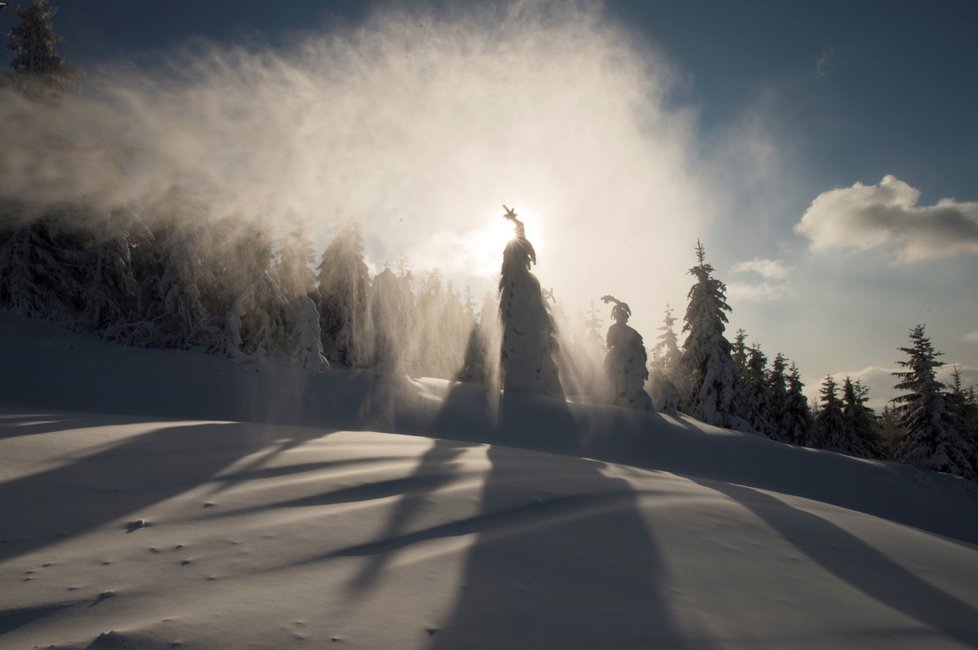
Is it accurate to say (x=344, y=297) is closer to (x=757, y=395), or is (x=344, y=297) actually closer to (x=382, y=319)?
(x=382, y=319)

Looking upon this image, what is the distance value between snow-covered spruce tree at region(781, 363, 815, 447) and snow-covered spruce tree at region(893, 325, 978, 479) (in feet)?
32.1

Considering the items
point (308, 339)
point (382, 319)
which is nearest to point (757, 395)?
point (382, 319)

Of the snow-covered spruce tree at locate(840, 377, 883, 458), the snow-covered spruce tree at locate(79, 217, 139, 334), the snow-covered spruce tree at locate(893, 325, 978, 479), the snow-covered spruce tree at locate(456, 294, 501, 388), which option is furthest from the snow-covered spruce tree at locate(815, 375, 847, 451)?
the snow-covered spruce tree at locate(79, 217, 139, 334)

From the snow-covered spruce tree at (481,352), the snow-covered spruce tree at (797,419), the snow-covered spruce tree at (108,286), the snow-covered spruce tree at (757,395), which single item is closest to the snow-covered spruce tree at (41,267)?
the snow-covered spruce tree at (108,286)

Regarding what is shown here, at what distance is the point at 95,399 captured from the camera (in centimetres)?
1441

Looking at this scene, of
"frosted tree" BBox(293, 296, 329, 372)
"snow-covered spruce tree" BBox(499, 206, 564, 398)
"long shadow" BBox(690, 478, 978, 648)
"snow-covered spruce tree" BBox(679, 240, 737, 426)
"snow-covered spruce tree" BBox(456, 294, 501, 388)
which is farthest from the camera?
"snow-covered spruce tree" BBox(456, 294, 501, 388)

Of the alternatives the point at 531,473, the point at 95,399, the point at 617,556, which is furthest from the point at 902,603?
the point at 95,399

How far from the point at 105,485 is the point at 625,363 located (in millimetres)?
25779

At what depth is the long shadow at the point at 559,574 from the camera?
10.3 feet

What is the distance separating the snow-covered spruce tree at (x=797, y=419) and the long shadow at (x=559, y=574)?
35975 millimetres

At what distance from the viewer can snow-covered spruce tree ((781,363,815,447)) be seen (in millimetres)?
34938

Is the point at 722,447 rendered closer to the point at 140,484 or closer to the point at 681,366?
the point at 681,366

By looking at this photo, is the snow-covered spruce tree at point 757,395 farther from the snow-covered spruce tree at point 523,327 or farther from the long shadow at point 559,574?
the long shadow at point 559,574

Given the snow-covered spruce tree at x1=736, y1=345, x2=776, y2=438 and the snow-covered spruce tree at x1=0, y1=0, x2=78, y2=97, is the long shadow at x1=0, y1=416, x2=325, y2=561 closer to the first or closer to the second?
the snow-covered spruce tree at x1=0, y1=0, x2=78, y2=97
